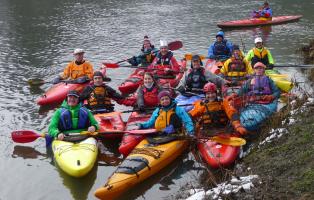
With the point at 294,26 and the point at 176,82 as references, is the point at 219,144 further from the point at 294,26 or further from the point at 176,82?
the point at 294,26

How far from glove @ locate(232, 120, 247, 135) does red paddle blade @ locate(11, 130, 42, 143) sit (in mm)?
3712

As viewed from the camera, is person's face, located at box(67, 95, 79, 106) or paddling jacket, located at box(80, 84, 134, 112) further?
paddling jacket, located at box(80, 84, 134, 112)

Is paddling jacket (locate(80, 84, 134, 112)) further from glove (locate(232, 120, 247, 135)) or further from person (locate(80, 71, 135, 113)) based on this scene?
glove (locate(232, 120, 247, 135))

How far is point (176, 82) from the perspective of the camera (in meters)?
11.2

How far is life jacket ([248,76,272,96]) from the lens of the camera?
8703 mm

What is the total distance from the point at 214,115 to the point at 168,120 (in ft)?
2.80

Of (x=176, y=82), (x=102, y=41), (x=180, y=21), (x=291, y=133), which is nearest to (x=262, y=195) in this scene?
(x=291, y=133)

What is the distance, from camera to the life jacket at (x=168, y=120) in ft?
24.7

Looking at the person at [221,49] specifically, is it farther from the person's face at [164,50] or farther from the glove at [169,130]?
the glove at [169,130]

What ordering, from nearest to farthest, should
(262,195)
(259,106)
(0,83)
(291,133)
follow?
(262,195)
(291,133)
(259,106)
(0,83)

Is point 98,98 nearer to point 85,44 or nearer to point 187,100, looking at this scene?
point 187,100

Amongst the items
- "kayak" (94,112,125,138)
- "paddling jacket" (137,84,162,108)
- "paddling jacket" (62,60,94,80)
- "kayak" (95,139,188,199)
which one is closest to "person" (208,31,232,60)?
"paddling jacket" (62,60,94,80)

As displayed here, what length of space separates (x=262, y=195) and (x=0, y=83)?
33.6ft

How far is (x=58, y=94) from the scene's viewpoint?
1074 cm
